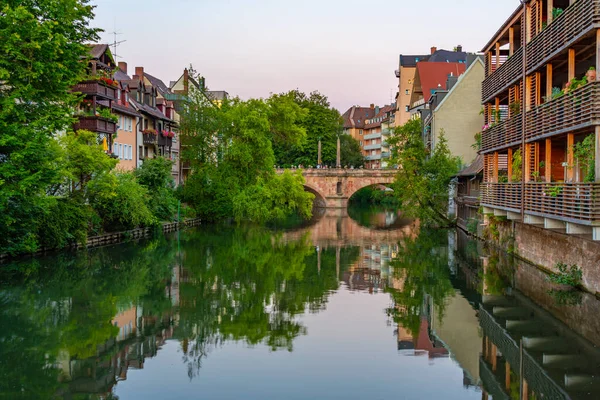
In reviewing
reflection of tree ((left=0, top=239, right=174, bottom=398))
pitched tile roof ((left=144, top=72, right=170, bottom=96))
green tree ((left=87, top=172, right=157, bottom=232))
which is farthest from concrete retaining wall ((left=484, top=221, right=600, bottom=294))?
pitched tile roof ((left=144, top=72, right=170, bottom=96))

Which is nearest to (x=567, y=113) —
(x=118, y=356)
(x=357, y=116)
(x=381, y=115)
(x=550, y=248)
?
(x=550, y=248)

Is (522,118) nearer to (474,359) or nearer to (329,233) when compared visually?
(474,359)

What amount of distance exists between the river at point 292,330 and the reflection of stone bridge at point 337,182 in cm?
5105

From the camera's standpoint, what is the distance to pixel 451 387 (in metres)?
12.4

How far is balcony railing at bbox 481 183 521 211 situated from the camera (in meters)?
24.3

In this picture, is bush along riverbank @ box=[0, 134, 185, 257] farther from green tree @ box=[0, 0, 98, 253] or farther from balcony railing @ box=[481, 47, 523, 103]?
balcony railing @ box=[481, 47, 523, 103]

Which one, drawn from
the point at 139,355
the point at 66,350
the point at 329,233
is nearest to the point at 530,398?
the point at 139,355

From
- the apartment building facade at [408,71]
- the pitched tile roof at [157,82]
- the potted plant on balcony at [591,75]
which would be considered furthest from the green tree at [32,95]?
the apartment building facade at [408,71]

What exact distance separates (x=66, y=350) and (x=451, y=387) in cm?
768

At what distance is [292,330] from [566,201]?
764 cm

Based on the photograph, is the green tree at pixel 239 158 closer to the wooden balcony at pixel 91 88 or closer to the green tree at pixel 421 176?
the green tree at pixel 421 176

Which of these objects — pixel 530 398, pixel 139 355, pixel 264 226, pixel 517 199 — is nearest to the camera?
pixel 530 398

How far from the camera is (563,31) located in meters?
19.3

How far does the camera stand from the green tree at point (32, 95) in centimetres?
2464
